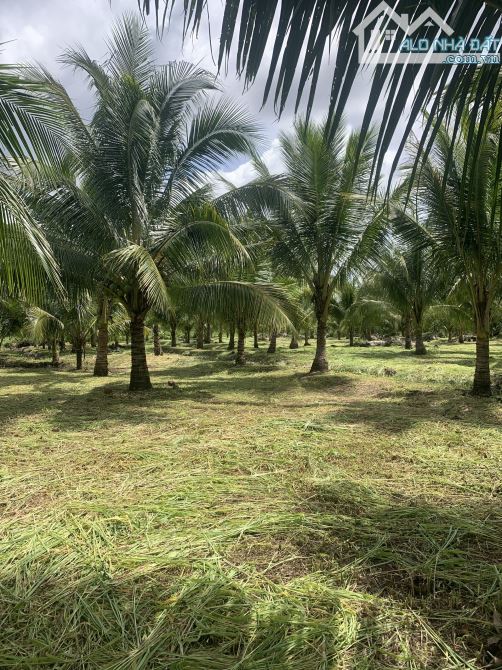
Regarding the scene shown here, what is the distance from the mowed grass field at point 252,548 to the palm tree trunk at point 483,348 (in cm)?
298

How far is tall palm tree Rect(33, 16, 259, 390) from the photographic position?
734 cm

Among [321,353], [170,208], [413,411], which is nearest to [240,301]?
[170,208]

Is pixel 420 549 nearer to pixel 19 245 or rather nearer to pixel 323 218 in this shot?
pixel 19 245

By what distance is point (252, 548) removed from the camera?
221cm

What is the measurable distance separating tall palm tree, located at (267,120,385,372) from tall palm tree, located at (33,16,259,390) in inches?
102

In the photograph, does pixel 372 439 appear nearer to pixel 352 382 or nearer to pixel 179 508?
pixel 179 508

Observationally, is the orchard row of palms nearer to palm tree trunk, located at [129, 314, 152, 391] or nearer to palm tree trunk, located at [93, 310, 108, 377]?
palm tree trunk, located at [129, 314, 152, 391]

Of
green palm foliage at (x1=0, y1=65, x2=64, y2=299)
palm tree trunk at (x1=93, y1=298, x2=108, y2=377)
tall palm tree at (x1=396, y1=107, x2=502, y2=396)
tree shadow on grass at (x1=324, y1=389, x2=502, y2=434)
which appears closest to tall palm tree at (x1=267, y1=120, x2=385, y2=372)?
tall palm tree at (x1=396, y1=107, x2=502, y2=396)

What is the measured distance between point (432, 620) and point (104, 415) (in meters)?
5.35

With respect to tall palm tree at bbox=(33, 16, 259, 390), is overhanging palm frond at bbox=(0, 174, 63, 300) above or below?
below

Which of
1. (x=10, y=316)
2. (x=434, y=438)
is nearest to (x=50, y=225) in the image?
(x=434, y=438)

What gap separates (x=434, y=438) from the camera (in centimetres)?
448

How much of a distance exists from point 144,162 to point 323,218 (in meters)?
4.85

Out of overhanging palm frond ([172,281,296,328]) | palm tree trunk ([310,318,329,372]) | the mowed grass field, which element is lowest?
the mowed grass field
